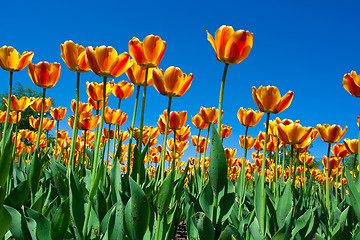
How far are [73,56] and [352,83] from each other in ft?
6.05

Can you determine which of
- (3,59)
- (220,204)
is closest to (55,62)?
Answer: (3,59)

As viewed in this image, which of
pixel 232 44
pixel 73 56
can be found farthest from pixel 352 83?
pixel 73 56

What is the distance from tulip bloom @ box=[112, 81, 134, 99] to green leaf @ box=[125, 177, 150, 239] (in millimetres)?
1054

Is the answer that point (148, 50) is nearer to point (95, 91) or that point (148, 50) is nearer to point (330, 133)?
point (95, 91)

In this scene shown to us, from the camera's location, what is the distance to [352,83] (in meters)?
2.12

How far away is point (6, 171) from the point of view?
57.8 inches

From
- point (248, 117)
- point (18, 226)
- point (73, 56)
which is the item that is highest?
point (73, 56)

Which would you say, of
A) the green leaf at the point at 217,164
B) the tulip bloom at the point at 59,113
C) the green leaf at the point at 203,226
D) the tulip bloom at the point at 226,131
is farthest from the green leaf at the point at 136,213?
the tulip bloom at the point at 59,113

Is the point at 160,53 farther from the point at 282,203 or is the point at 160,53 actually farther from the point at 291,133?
the point at 282,203

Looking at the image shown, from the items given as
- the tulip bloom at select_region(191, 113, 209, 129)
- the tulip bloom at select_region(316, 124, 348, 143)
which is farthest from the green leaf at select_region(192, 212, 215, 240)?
the tulip bloom at select_region(191, 113, 209, 129)

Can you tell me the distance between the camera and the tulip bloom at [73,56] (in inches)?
65.8

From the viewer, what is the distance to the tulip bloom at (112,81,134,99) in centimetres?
225

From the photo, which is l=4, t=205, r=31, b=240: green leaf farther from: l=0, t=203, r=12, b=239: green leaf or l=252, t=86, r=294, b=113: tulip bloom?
l=252, t=86, r=294, b=113: tulip bloom

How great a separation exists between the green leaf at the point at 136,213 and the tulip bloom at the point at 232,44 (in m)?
0.73
